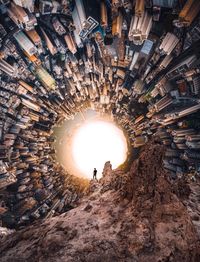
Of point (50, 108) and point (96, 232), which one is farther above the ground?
point (50, 108)

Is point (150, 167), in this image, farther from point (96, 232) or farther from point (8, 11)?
point (8, 11)

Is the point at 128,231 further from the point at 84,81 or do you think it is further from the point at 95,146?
the point at 95,146

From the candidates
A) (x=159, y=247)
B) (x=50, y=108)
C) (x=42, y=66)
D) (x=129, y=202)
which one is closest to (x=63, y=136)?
(x=50, y=108)

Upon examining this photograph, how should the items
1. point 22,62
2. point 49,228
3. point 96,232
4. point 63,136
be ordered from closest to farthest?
point 96,232
point 49,228
point 22,62
point 63,136

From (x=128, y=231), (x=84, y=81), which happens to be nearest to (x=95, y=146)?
(x=84, y=81)

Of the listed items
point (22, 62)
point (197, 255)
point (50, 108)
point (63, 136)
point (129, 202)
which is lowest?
point (197, 255)

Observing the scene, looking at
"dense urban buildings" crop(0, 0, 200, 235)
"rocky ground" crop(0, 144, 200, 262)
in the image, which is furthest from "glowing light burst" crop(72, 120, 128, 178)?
"rocky ground" crop(0, 144, 200, 262)

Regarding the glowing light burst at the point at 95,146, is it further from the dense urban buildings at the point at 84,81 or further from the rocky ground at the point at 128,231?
the rocky ground at the point at 128,231

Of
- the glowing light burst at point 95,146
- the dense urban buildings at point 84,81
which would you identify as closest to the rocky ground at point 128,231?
the dense urban buildings at point 84,81
